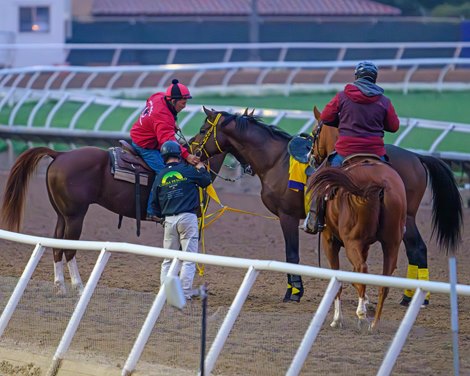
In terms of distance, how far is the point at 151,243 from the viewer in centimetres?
1188

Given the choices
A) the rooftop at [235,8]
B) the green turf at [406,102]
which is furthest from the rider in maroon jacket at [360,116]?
the rooftop at [235,8]

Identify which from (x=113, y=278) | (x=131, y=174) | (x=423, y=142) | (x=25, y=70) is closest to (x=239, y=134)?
(x=131, y=174)

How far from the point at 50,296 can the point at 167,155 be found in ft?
6.36

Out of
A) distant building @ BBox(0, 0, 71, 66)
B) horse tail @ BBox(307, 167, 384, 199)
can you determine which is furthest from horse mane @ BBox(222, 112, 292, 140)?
distant building @ BBox(0, 0, 71, 66)

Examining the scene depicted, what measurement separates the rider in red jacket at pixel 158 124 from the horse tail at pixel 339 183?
6.10 ft

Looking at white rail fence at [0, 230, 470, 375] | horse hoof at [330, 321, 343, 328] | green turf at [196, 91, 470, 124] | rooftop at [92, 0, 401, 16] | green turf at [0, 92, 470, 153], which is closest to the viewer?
white rail fence at [0, 230, 470, 375]

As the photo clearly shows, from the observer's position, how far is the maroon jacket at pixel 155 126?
8.98 m

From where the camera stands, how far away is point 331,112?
25.1 ft

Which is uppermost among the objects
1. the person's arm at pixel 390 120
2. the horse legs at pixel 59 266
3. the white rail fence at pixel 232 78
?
the white rail fence at pixel 232 78

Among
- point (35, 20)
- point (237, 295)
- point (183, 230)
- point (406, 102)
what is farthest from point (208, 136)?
point (35, 20)

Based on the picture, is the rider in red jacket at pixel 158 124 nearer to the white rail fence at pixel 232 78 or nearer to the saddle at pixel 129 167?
the saddle at pixel 129 167

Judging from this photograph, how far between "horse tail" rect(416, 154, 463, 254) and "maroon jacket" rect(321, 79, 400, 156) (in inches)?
48.3

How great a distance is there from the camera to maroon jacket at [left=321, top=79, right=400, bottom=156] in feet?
24.7

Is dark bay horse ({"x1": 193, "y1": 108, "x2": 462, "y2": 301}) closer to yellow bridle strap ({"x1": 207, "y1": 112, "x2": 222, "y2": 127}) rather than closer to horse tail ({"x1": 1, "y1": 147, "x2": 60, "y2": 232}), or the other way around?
yellow bridle strap ({"x1": 207, "y1": 112, "x2": 222, "y2": 127})
